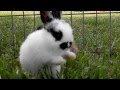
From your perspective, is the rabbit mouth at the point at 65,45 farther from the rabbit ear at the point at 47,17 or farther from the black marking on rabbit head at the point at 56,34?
the rabbit ear at the point at 47,17

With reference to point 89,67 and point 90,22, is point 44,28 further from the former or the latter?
point 90,22

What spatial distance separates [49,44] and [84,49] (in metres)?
1.66

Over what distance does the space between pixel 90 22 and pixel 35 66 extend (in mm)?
2599

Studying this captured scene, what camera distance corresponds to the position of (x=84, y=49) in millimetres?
4227

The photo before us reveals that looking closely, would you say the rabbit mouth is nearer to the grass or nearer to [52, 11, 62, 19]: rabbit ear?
[52, 11, 62, 19]: rabbit ear

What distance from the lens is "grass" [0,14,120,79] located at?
10.3ft

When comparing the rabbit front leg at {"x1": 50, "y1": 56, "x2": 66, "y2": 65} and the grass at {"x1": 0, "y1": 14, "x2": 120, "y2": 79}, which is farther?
the grass at {"x1": 0, "y1": 14, "x2": 120, "y2": 79}

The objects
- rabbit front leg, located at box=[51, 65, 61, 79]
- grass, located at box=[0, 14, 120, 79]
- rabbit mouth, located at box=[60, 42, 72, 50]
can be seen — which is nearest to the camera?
rabbit mouth, located at box=[60, 42, 72, 50]

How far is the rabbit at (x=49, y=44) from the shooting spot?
2.57 m

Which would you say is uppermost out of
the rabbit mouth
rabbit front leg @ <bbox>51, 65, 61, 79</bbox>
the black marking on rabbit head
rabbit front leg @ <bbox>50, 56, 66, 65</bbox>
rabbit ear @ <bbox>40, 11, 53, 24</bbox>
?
Answer: rabbit ear @ <bbox>40, 11, 53, 24</bbox>

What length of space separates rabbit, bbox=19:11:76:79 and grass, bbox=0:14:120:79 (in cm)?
14

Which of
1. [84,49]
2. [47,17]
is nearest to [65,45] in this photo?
[47,17]

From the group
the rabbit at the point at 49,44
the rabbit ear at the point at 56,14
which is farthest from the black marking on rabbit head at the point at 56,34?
the rabbit ear at the point at 56,14

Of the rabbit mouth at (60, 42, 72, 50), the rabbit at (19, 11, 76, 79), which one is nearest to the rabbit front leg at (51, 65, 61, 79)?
the rabbit at (19, 11, 76, 79)
